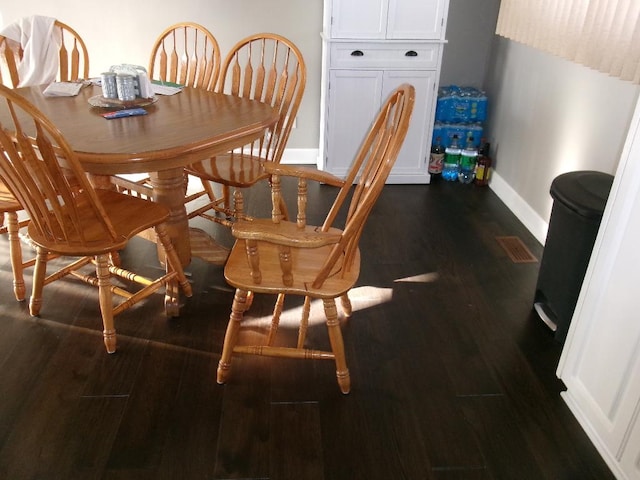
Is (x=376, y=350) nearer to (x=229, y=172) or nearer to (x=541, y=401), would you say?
(x=541, y=401)

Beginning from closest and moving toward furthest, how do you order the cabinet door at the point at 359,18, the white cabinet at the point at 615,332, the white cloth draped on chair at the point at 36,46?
the white cabinet at the point at 615,332
the white cloth draped on chair at the point at 36,46
the cabinet door at the point at 359,18

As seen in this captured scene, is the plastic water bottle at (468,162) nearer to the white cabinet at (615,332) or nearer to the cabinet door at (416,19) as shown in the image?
the cabinet door at (416,19)

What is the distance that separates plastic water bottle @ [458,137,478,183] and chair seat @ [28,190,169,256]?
224 centimetres

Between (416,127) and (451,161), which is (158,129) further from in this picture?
(451,161)

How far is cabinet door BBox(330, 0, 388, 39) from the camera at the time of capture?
9.95ft

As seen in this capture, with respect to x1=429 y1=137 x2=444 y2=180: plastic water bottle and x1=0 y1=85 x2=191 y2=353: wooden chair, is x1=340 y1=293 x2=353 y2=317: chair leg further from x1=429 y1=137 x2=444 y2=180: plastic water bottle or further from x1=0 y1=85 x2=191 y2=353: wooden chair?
x1=429 y1=137 x2=444 y2=180: plastic water bottle

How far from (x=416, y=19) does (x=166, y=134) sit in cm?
194

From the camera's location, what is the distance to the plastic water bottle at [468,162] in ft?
11.5

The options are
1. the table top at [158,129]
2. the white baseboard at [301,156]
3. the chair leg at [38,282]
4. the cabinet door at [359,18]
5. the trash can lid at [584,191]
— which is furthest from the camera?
the white baseboard at [301,156]

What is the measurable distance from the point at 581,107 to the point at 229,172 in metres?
1.68

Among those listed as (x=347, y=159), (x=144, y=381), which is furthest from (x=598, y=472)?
(x=347, y=159)

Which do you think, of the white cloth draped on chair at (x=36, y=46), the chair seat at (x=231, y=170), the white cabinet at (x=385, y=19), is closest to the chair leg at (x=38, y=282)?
the chair seat at (x=231, y=170)

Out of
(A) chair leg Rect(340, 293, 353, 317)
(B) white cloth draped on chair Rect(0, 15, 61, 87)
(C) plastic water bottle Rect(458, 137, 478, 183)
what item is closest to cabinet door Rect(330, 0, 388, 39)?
(C) plastic water bottle Rect(458, 137, 478, 183)

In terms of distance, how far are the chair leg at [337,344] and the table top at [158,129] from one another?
665 millimetres
